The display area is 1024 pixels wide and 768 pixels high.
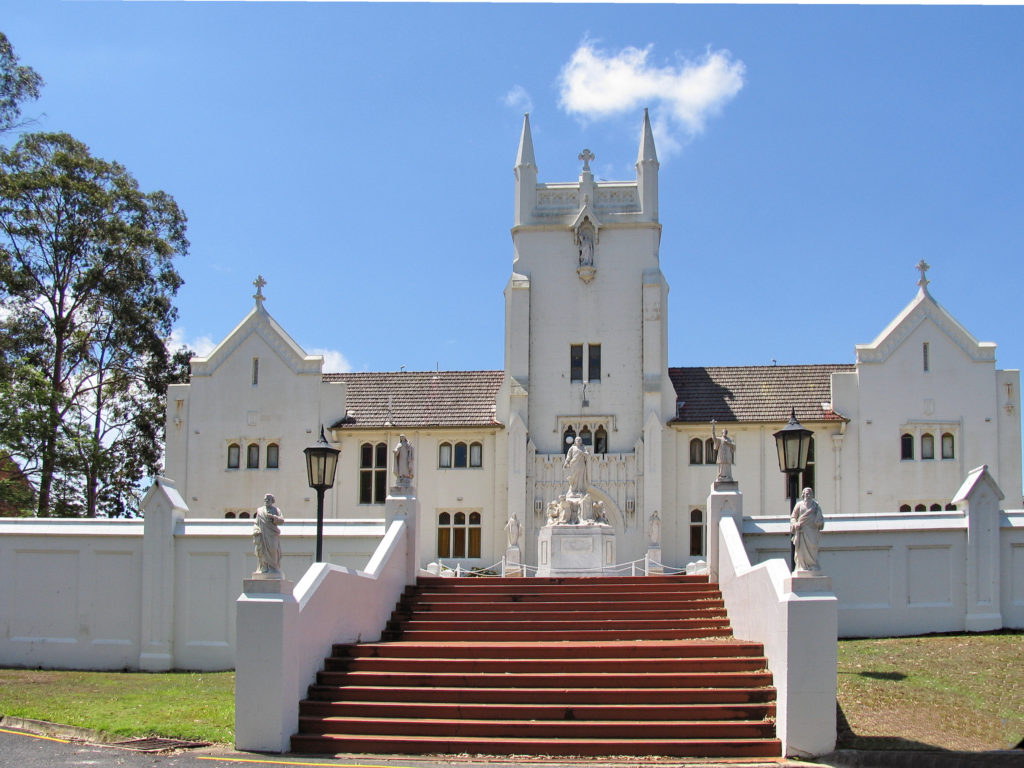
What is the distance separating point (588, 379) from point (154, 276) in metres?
19.8

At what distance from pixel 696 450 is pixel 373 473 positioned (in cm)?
1153

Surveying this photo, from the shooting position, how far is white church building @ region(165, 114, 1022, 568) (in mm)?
38500

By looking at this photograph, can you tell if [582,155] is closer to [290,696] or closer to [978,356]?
[978,356]

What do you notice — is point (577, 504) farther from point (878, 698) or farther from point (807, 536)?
point (807, 536)

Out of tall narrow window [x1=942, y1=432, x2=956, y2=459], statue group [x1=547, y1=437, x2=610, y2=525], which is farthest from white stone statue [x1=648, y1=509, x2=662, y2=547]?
tall narrow window [x1=942, y1=432, x2=956, y2=459]

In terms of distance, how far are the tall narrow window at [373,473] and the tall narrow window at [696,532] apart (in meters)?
10.9

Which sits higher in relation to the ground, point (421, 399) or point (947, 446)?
point (421, 399)

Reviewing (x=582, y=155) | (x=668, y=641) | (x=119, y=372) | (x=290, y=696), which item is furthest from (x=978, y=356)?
(x=119, y=372)

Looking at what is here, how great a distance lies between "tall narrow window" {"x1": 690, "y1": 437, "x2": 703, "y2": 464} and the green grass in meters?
20.3

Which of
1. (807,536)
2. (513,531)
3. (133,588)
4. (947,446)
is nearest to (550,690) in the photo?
(807,536)

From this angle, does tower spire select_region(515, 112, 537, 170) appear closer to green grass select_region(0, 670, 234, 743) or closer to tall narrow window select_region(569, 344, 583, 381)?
tall narrow window select_region(569, 344, 583, 381)

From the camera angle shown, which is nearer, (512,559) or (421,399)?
(512,559)

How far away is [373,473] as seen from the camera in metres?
40.1

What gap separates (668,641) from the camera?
63.7 ft
